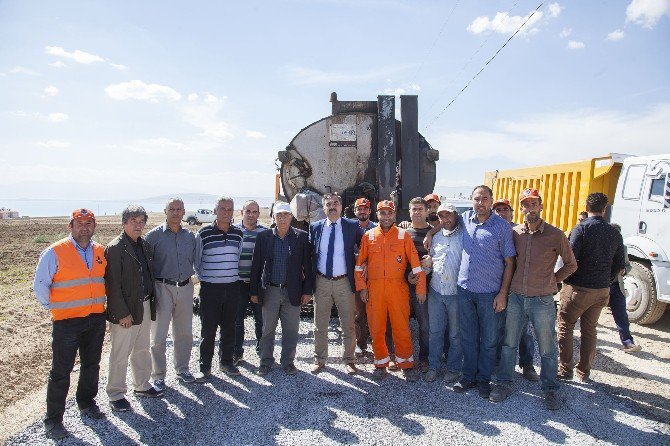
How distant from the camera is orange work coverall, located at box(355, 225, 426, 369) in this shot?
15.3ft

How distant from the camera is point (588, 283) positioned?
4430mm

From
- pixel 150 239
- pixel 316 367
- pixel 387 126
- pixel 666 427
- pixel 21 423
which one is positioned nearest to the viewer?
pixel 666 427

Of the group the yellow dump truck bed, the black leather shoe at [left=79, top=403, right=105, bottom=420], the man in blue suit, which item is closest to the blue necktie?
the man in blue suit

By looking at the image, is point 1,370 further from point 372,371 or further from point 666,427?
point 666,427

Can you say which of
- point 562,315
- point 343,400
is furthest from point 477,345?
point 343,400

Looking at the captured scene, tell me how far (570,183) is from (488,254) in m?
5.66

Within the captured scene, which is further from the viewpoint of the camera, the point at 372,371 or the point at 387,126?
the point at 387,126

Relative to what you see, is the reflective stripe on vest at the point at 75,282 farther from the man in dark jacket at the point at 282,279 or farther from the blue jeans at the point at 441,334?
the blue jeans at the point at 441,334

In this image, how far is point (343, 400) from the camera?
13.7ft

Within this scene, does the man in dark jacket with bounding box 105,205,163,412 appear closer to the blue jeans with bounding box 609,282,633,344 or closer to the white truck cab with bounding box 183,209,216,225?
the blue jeans with bounding box 609,282,633,344

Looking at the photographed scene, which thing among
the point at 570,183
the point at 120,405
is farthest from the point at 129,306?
the point at 570,183

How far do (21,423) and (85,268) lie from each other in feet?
5.17

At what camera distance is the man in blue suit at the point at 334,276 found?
4805 mm

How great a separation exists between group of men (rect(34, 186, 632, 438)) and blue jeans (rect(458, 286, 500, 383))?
0.01m
